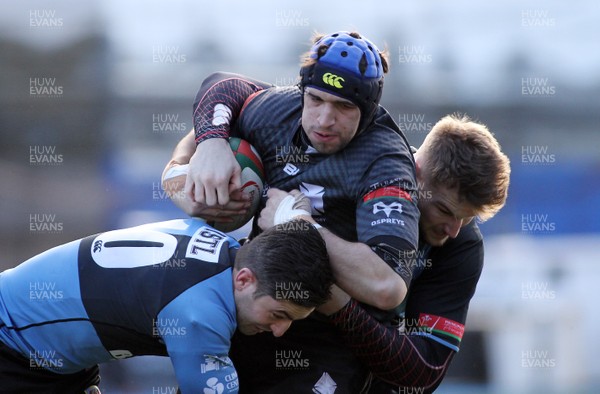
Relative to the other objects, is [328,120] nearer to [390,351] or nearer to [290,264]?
[290,264]

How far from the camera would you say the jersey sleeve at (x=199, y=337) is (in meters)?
3.10

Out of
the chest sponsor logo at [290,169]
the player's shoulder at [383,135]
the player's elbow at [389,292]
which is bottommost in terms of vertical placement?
the player's elbow at [389,292]

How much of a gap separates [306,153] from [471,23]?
7554 mm

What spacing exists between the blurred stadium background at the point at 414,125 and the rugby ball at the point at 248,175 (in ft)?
12.5

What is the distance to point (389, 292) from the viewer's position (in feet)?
11.3

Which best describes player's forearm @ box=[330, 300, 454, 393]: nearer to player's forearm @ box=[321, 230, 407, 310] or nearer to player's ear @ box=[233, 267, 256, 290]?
player's forearm @ box=[321, 230, 407, 310]

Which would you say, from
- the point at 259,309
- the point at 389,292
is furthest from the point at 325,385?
the point at 259,309

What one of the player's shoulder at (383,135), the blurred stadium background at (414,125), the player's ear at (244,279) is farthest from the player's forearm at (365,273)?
the blurred stadium background at (414,125)

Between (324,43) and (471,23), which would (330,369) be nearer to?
(324,43)

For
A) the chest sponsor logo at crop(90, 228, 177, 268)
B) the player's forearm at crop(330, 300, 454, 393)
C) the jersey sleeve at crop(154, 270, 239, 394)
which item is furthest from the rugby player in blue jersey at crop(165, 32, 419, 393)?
the jersey sleeve at crop(154, 270, 239, 394)

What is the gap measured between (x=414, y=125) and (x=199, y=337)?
21.5ft

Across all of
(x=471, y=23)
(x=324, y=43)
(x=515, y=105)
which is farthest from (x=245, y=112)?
(x=471, y=23)

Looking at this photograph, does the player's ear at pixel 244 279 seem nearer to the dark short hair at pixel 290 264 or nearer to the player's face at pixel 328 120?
the dark short hair at pixel 290 264

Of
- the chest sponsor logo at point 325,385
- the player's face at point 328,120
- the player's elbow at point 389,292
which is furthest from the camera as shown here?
the chest sponsor logo at point 325,385
